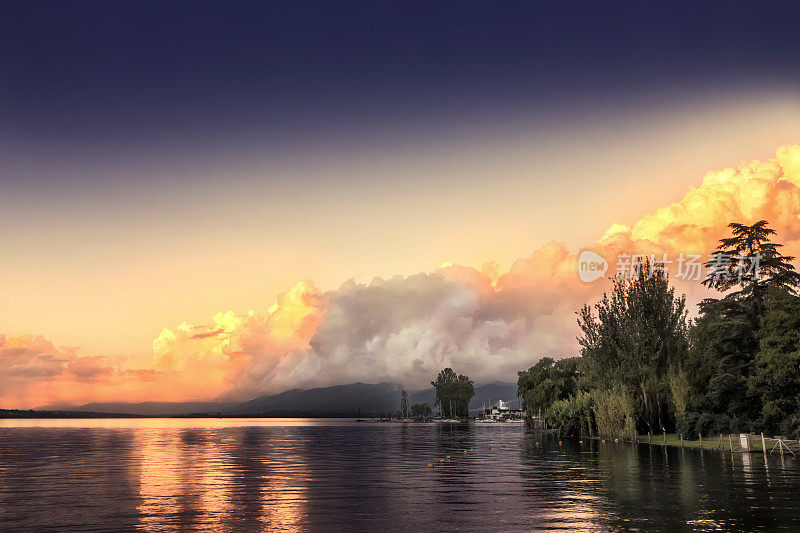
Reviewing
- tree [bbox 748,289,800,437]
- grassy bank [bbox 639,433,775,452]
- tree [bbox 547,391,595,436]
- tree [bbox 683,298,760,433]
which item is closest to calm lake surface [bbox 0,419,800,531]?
grassy bank [bbox 639,433,775,452]

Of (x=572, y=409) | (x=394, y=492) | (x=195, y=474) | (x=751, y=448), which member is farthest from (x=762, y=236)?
(x=195, y=474)

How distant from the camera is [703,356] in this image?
2894 inches

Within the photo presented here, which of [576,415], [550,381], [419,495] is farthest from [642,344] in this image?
[419,495]

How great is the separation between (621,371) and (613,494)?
195 feet

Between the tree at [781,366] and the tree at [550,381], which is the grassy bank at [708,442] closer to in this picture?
the tree at [781,366]

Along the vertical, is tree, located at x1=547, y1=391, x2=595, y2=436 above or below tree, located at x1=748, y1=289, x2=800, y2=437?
below

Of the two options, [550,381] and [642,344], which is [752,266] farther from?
[550,381]

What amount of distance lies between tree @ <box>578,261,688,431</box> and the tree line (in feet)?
0.46

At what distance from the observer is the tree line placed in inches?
2420

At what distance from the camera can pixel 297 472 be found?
54.2 m

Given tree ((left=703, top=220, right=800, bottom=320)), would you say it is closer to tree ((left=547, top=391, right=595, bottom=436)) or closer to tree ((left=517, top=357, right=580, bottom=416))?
tree ((left=547, top=391, right=595, bottom=436))

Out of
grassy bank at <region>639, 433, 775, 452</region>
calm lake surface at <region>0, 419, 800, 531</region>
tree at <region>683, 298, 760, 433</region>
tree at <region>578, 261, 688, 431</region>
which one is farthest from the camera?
tree at <region>578, 261, 688, 431</region>

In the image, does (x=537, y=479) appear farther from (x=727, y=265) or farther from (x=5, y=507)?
(x=727, y=265)

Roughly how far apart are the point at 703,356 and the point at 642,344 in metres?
18.6
